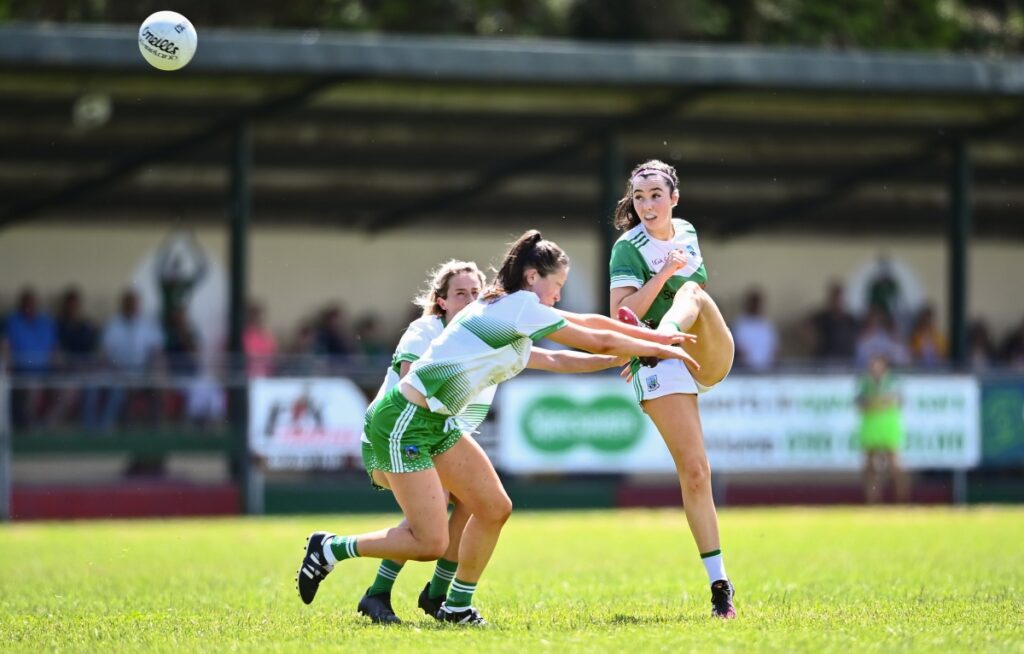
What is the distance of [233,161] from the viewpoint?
750 inches

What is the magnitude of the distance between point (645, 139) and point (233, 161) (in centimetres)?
599

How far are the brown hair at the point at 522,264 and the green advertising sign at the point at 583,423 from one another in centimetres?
1016

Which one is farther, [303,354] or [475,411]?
[303,354]

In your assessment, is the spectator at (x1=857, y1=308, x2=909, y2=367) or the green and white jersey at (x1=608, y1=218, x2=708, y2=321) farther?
the spectator at (x1=857, y1=308, x2=909, y2=367)

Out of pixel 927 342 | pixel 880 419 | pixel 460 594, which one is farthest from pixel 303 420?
pixel 460 594

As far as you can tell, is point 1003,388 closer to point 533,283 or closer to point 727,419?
point 727,419

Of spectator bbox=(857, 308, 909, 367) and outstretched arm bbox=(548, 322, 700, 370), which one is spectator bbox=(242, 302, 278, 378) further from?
outstretched arm bbox=(548, 322, 700, 370)

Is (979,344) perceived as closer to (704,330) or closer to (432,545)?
(704,330)

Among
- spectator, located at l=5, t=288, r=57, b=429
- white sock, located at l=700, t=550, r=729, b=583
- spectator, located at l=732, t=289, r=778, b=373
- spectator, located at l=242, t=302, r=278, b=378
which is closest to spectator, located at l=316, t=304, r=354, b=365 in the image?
spectator, located at l=242, t=302, r=278, b=378

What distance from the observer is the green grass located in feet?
23.1

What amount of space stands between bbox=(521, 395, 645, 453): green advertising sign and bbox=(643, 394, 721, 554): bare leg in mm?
9591

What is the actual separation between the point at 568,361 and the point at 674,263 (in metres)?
0.75

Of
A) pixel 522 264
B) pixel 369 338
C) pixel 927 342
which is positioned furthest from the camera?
pixel 927 342

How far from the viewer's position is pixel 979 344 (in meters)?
23.3
